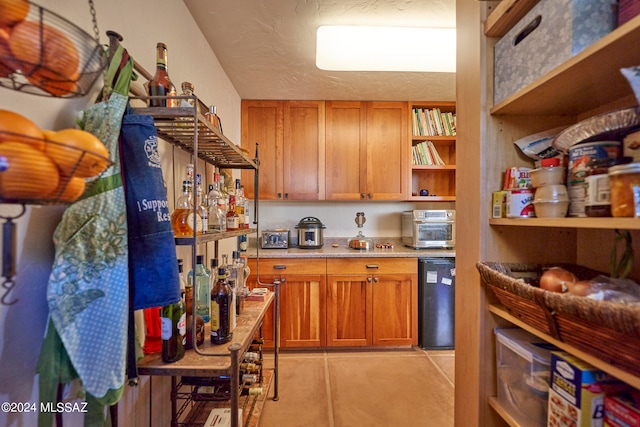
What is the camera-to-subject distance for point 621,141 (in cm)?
68

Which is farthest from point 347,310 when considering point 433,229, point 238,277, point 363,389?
point 238,277

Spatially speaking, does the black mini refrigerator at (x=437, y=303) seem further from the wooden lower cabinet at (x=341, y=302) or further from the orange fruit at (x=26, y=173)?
the orange fruit at (x=26, y=173)

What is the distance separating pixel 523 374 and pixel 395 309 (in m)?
1.70

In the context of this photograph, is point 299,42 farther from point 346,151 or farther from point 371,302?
point 371,302

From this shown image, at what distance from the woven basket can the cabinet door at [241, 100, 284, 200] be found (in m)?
2.22

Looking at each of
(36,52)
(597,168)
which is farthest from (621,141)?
(36,52)

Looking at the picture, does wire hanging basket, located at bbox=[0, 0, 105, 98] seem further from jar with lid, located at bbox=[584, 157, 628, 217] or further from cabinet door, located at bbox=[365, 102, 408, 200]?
cabinet door, located at bbox=[365, 102, 408, 200]

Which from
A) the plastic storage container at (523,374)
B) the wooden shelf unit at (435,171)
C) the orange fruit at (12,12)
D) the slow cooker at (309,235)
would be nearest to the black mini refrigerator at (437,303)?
the wooden shelf unit at (435,171)

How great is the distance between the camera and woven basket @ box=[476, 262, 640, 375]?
20.6 inches

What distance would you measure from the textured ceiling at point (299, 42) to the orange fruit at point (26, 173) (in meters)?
1.58

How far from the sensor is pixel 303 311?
249 cm

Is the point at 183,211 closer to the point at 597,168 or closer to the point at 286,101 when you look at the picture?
the point at 597,168

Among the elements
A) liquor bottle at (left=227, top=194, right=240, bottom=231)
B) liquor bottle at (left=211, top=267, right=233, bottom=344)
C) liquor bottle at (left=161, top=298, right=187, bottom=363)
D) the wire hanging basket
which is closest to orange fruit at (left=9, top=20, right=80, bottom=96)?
the wire hanging basket

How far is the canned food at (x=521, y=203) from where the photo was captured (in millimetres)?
876
